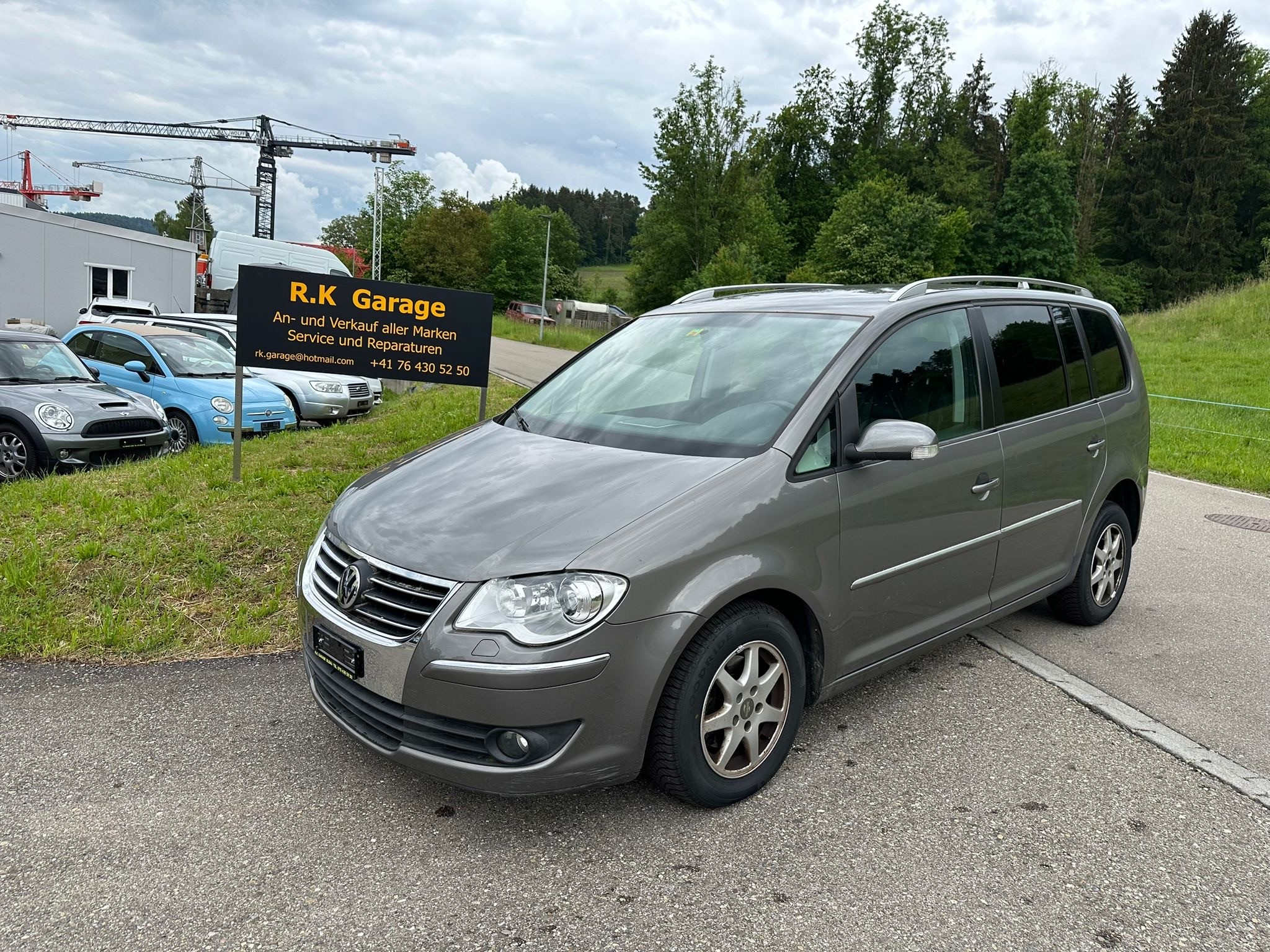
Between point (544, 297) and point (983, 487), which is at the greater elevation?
point (983, 487)

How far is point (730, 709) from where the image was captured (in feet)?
9.96

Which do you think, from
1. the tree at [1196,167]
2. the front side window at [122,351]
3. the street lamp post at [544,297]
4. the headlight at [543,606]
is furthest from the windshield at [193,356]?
the tree at [1196,167]

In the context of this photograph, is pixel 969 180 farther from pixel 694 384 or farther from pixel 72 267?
pixel 694 384

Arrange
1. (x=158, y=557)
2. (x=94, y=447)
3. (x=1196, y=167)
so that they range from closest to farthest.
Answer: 1. (x=158, y=557)
2. (x=94, y=447)
3. (x=1196, y=167)

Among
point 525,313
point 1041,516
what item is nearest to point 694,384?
point 1041,516

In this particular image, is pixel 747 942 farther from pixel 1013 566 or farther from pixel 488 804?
pixel 1013 566

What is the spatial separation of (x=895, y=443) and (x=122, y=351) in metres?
12.1

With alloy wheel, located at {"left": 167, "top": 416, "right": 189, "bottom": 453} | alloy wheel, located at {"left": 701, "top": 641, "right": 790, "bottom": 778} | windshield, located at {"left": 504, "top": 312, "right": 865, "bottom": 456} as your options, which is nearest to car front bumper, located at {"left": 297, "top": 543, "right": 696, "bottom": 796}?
alloy wheel, located at {"left": 701, "top": 641, "right": 790, "bottom": 778}

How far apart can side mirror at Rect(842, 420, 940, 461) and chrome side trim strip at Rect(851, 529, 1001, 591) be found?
46 cm

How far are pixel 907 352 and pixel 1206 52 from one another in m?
64.6

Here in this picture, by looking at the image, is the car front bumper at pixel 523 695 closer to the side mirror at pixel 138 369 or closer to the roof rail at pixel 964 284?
the roof rail at pixel 964 284

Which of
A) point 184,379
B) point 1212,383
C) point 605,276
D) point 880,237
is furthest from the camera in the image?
point 605,276

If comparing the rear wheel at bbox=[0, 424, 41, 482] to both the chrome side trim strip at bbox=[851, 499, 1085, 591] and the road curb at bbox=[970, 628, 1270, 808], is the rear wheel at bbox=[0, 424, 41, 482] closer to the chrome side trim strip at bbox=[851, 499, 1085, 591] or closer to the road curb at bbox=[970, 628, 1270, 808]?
the chrome side trim strip at bbox=[851, 499, 1085, 591]

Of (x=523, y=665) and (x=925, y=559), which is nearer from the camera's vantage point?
(x=523, y=665)
